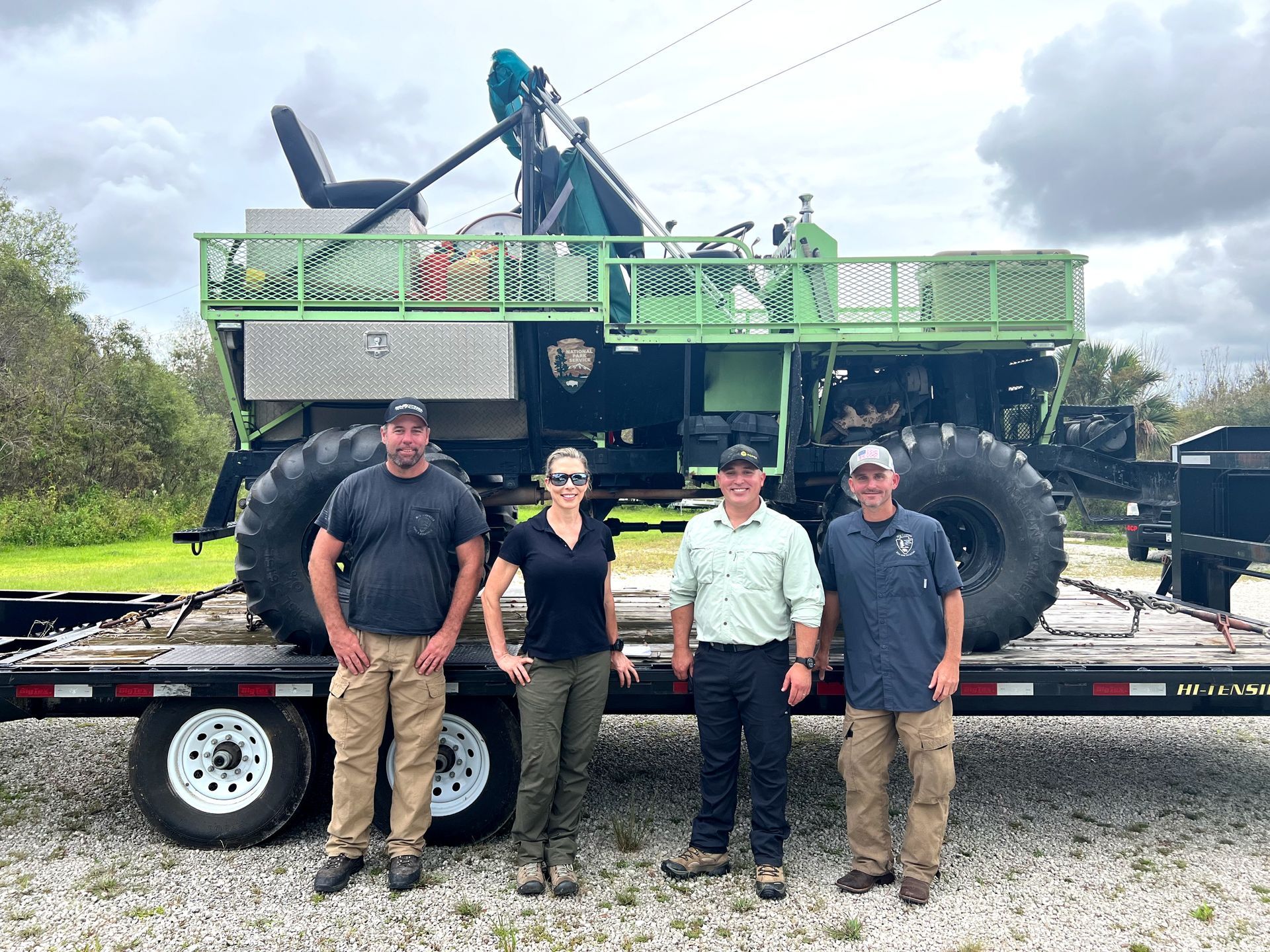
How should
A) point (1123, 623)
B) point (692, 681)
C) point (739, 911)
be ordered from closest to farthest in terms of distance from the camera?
point (739, 911)
point (692, 681)
point (1123, 623)

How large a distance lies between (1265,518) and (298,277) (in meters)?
5.93

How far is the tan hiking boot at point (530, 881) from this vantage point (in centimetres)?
374

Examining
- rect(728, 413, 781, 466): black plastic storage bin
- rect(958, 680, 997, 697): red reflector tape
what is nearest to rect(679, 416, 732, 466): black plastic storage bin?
rect(728, 413, 781, 466): black plastic storage bin

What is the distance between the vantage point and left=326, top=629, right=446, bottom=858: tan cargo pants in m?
3.89

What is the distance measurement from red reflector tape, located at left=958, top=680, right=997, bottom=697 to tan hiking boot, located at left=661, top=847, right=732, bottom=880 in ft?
4.56

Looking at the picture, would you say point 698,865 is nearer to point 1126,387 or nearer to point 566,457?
point 566,457

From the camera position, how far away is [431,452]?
4676mm

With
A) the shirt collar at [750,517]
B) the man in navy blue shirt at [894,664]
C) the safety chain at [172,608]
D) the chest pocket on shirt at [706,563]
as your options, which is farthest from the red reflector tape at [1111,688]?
the safety chain at [172,608]

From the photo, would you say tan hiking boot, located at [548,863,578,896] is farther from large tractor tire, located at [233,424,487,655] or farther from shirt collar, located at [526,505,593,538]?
large tractor tire, located at [233,424,487,655]

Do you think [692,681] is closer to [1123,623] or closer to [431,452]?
[431,452]

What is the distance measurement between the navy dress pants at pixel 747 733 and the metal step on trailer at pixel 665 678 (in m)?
0.51

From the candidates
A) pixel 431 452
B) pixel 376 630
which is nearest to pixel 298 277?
pixel 431 452

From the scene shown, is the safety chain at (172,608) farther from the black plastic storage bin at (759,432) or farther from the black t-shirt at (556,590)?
the black plastic storage bin at (759,432)

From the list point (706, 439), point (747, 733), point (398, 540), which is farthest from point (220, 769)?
point (706, 439)
